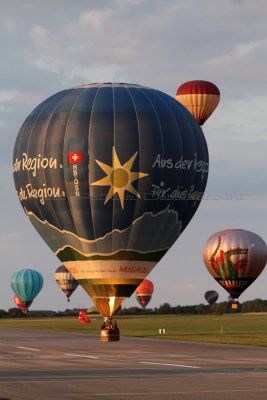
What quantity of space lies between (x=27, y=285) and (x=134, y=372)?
13792cm

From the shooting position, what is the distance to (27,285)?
179m

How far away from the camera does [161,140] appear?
62.4 meters

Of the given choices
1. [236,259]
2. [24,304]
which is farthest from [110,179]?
[24,304]

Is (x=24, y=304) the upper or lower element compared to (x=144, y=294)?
lower

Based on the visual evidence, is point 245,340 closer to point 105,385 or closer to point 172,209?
point 172,209

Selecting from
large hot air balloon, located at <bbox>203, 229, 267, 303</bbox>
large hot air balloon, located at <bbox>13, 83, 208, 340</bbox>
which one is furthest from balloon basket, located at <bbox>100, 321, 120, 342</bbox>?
large hot air balloon, located at <bbox>203, 229, 267, 303</bbox>

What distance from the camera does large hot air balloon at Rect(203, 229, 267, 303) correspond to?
120500 mm

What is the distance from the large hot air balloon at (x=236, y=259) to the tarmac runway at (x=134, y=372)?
5387 cm

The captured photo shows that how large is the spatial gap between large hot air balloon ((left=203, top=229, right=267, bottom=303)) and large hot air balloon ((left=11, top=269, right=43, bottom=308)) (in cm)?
6030

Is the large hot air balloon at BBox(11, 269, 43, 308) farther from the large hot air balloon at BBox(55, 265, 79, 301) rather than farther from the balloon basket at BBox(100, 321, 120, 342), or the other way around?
the balloon basket at BBox(100, 321, 120, 342)

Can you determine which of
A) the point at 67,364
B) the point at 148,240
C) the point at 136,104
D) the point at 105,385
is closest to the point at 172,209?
the point at 148,240

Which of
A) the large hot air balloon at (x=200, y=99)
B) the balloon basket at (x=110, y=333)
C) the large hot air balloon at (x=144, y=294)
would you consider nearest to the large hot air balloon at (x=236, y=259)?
the large hot air balloon at (x=200, y=99)

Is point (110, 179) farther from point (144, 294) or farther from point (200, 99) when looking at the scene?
point (144, 294)

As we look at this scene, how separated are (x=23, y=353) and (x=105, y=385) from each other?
23748 mm
